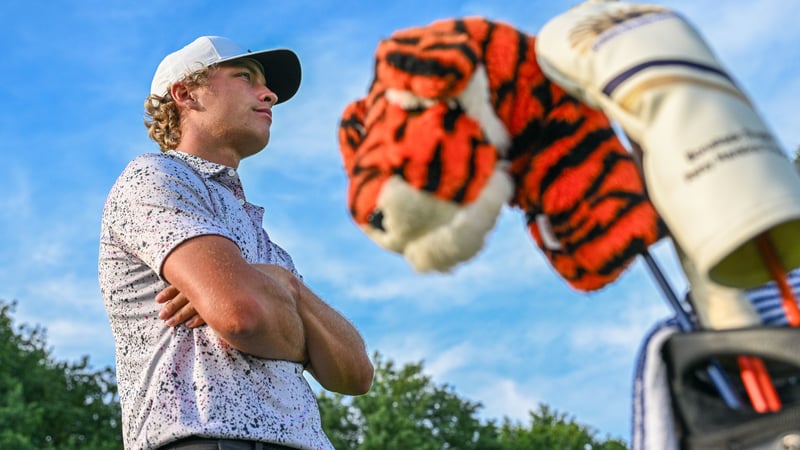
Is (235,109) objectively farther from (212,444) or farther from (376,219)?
(376,219)

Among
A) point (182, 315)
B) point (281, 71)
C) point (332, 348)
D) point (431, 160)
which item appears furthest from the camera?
point (281, 71)

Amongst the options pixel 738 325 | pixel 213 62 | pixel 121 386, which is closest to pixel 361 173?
pixel 738 325

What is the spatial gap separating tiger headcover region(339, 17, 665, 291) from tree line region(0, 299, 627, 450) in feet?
61.4

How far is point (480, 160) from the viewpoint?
1480 millimetres

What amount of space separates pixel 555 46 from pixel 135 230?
71.1 inches

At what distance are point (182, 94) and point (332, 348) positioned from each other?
1.24 metres

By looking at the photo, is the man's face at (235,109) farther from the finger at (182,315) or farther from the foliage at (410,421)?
the foliage at (410,421)

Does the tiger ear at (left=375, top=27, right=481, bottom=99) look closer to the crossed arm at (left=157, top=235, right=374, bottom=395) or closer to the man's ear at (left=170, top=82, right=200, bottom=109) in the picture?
the crossed arm at (left=157, top=235, right=374, bottom=395)

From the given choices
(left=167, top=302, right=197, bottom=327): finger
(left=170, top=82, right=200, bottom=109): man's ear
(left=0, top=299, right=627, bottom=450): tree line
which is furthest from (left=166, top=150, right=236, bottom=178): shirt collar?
(left=0, top=299, right=627, bottom=450): tree line

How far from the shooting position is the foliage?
2397 cm

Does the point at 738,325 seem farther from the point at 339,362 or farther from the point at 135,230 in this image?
the point at 135,230

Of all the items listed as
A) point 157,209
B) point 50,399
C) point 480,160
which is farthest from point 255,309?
point 50,399

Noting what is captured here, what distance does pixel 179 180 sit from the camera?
3035 mm

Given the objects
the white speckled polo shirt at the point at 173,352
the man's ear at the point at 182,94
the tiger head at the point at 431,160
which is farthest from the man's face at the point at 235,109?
the tiger head at the point at 431,160
